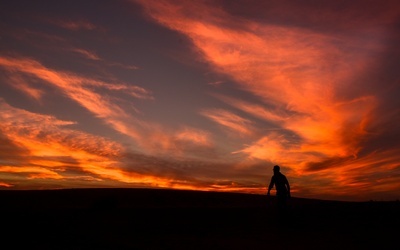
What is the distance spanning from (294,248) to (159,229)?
5.72 m

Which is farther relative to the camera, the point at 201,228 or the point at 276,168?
the point at 276,168

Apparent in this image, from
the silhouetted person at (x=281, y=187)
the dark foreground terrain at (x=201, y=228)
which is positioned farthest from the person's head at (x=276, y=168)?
the dark foreground terrain at (x=201, y=228)

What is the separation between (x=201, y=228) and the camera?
14.2 meters

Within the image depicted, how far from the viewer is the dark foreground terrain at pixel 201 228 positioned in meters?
10.9

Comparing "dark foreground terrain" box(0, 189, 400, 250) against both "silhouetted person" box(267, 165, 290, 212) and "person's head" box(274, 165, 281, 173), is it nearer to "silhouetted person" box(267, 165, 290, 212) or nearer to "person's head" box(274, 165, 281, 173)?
"silhouetted person" box(267, 165, 290, 212)

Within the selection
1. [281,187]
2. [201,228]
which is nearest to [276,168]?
[281,187]

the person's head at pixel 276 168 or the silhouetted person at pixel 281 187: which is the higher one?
the person's head at pixel 276 168

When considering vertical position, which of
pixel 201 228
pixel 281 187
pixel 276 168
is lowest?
pixel 201 228

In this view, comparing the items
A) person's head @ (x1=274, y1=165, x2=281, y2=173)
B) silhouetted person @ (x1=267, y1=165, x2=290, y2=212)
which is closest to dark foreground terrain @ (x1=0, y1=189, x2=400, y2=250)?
silhouetted person @ (x1=267, y1=165, x2=290, y2=212)

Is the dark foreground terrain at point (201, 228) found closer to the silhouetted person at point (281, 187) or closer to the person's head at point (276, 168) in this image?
the silhouetted person at point (281, 187)

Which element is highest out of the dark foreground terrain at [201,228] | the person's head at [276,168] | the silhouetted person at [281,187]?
the person's head at [276,168]

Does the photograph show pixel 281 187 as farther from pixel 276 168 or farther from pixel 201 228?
pixel 201 228

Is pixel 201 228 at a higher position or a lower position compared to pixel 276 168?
lower

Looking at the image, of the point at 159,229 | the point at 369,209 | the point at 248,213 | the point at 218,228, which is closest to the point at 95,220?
the point at 159,229
